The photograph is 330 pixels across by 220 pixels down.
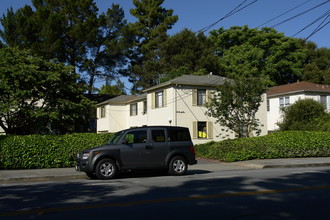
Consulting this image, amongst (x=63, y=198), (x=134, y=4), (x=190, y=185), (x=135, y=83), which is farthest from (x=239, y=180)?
(x=134, y=4)

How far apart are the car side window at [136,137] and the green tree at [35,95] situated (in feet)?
27.1

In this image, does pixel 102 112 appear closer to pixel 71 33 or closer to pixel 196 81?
pixel 71 33

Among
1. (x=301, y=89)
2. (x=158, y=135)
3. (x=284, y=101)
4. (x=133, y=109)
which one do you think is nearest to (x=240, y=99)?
(x=158, y=135)

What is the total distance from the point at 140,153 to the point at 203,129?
60.0 feet

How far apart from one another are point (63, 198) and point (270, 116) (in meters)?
37.2

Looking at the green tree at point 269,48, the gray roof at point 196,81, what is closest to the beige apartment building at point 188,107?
the gray roof at point 196,81

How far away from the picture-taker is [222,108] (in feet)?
81.4

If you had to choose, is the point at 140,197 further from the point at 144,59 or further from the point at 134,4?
the point at 134,4

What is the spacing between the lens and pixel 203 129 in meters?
31.4

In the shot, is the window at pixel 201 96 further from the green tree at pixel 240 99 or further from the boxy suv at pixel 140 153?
the boxy suv at pixel 140 153

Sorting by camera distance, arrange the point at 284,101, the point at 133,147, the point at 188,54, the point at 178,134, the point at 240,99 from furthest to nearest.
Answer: the point at 188,54, the point at 284,101, the point at 240,99, the point at 178,134, the point at 133,147

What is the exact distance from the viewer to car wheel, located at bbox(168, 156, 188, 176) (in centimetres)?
1399

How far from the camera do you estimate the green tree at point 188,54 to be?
47688mm

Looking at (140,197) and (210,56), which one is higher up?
(210,56)
